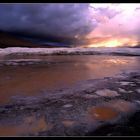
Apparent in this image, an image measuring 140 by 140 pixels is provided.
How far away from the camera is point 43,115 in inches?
112

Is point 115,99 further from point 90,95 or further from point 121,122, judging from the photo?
point 121,122

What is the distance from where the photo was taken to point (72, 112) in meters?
2.94

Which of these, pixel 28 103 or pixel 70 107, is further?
pixel 28 103

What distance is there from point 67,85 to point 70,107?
1530 mm

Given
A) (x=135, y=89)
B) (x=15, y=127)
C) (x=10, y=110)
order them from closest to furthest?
(x=15, y=127)
(x=10, y=110)
(x=135, y=89)

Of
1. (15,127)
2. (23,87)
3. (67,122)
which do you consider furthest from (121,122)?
(23,87)

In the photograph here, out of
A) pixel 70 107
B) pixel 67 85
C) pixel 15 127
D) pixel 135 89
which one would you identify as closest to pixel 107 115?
pixel 70 107

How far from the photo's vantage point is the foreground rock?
2.43 m

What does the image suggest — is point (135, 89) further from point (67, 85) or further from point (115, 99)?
point (67, 85)

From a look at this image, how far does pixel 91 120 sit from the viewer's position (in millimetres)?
2695

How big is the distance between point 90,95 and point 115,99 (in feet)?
1.46

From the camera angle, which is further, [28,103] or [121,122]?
[28,103]

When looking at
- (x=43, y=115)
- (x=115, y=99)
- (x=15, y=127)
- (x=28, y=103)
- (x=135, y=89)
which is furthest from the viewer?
(x=135, y=89)

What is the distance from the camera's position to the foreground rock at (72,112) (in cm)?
243
